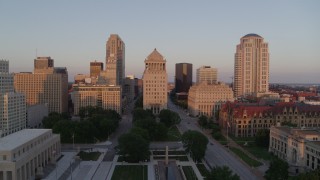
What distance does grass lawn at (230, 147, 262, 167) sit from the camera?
89.1 m

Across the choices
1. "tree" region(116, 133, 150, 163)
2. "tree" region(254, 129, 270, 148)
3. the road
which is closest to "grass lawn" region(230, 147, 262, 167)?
the road

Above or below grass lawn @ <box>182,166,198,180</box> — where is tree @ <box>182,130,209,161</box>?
above

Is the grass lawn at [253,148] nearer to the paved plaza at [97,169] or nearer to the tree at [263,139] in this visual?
the tree at [263,139]

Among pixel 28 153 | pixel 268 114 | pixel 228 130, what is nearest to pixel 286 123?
pixel 268 114

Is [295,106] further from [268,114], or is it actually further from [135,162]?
[135,162]

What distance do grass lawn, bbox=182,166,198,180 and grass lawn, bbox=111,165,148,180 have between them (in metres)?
8.80

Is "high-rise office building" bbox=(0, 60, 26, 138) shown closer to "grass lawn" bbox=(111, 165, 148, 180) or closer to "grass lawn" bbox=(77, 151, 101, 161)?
"grass lawn" bbox=(77, 151, 101, 161)

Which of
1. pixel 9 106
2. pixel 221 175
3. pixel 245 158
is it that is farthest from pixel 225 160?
pixel 9 106

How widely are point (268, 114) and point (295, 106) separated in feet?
37.4

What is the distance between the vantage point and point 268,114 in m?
134

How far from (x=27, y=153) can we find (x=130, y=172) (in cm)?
2262

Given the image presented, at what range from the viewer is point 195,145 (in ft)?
306

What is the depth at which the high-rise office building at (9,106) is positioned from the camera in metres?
127

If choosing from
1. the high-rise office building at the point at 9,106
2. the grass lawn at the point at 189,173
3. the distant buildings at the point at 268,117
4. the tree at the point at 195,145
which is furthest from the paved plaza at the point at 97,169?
the distant buildings at the point at 268,117
